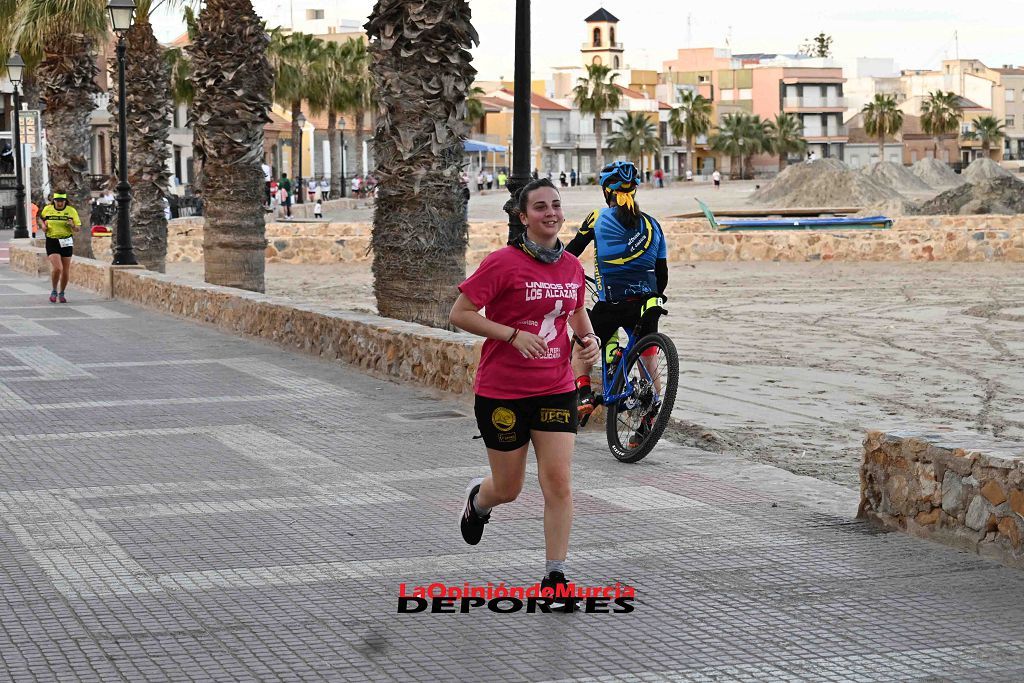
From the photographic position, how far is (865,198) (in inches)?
2275

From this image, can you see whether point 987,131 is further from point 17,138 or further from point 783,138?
point 17,138

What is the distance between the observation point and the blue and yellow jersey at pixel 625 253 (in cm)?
834

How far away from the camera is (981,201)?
43125 mm

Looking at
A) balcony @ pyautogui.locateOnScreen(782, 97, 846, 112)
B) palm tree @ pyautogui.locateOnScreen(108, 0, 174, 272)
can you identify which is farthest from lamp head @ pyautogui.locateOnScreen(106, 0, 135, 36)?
balcony @ pyautogui.locateOnScreen(782, 97, 846, 112)

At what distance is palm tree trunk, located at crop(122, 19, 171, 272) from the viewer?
25391mm

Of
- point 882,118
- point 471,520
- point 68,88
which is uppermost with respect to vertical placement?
point 882,118

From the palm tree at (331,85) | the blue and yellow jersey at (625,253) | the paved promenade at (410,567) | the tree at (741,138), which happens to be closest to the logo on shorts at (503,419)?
the paved promenade at (410,567)

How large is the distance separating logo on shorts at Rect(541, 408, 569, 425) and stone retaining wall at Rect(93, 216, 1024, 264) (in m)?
22.9

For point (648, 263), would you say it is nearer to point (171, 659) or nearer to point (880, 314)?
point (171, 659)

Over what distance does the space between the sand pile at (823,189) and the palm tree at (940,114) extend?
66339 mm

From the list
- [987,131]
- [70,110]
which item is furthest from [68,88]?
[987,131]

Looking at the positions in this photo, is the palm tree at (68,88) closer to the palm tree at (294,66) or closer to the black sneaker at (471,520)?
the black sneaker at (471,520)

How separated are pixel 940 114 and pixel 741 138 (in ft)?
59.8

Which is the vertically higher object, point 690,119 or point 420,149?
point 690,119
